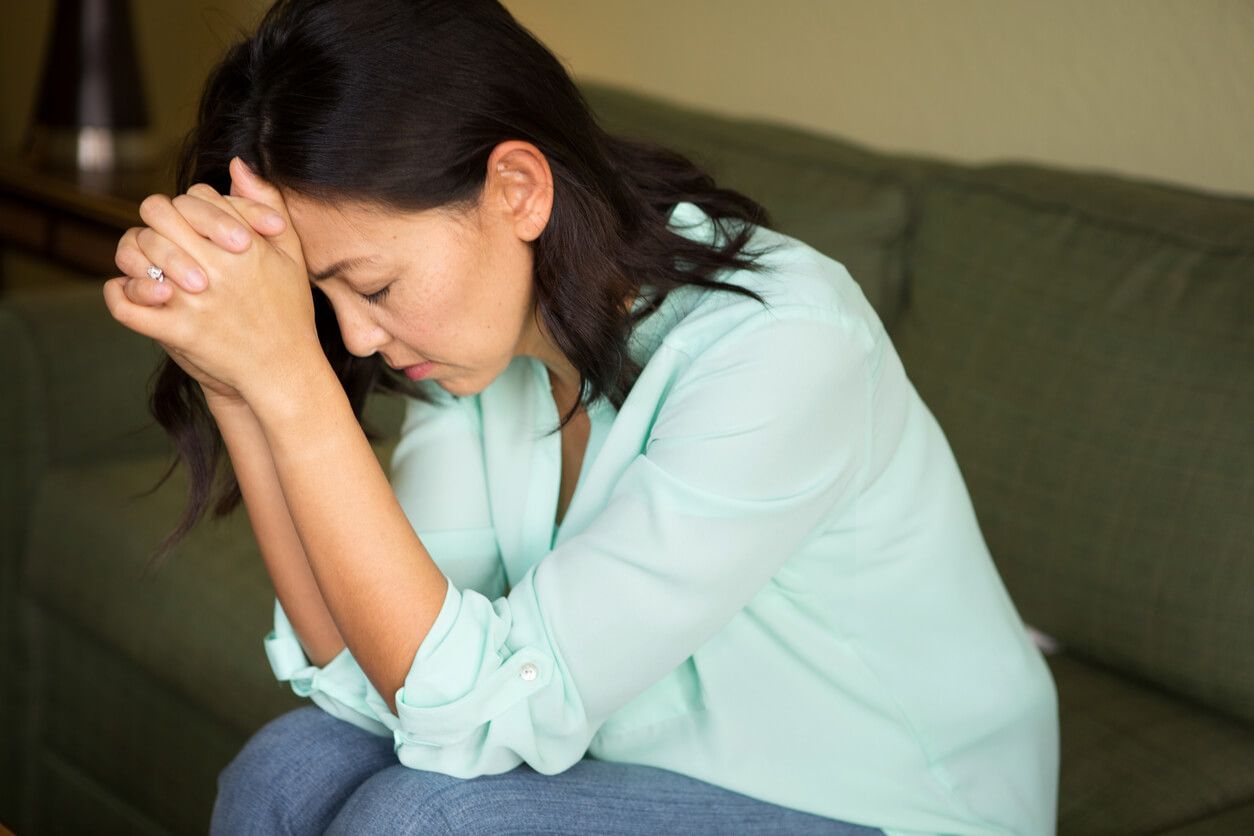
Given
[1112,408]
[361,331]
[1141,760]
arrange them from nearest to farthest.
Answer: [361,331]
[1141,760]
[1112,408]

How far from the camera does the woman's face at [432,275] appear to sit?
952mm

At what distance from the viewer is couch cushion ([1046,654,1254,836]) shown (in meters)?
1.21

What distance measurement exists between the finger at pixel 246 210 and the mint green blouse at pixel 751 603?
0.91ft

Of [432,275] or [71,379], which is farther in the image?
[71,379]

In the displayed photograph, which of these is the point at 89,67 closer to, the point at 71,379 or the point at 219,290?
the point at 71,379

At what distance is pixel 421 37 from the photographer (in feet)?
3.04

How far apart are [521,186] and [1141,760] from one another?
2.49 feet

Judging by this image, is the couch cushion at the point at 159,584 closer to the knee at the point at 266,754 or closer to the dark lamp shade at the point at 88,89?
the knee at the point at 266,754

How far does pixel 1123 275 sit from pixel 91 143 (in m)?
2.09

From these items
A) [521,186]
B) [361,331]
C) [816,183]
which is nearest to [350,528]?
[361,331]

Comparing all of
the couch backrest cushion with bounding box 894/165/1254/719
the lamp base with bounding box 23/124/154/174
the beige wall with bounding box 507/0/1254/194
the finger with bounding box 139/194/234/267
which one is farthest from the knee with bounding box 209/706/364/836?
the lamp base with bounding box 23/124/154/174

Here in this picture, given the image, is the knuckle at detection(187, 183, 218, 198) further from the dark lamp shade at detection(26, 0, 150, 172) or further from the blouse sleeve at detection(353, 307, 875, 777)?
the dark lamp shade at detection(26, 0, 150, 172)

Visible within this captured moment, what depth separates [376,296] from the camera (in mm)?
987

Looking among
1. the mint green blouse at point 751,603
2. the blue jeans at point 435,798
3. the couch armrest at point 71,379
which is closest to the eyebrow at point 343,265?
the mint green blouse at point 751,603
